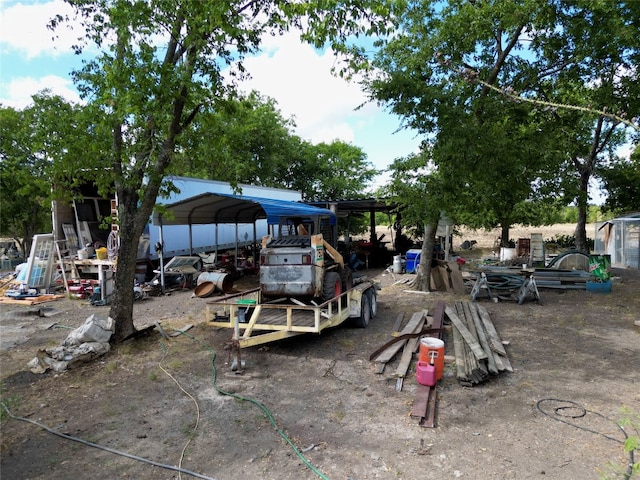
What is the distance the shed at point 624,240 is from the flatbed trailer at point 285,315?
613 inches

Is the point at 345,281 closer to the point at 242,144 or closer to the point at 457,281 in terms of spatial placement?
the point at 242,144

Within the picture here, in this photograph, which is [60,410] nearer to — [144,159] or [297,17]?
[144,159]

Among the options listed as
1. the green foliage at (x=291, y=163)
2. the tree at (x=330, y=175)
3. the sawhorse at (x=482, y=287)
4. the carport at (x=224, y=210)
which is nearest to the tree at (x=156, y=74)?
the carport at (x=224, y=210)

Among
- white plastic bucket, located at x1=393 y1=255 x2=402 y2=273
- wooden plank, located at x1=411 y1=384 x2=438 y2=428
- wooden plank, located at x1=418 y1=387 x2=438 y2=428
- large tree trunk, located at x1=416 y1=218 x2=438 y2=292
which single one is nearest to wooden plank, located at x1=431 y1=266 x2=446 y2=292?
large tree trunk, located at x1=416 y1=218 x2=438 y2=292

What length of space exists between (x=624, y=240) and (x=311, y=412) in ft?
67.5

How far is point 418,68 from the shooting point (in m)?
11.1

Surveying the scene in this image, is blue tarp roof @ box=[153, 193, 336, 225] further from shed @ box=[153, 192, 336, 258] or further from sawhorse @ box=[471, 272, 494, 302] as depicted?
sawhorse @ box=[471, 272, 494, 302]

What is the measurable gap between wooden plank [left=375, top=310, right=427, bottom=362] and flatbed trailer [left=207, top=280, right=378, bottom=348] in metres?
0.93

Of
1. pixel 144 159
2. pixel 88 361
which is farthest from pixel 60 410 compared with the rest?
pixel 144 159

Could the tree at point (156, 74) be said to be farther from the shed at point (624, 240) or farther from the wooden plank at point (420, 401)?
the shed at point (624, 240)

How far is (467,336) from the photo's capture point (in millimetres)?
6801

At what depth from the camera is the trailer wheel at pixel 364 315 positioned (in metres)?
8.23

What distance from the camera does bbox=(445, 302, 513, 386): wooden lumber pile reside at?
18.1 ft

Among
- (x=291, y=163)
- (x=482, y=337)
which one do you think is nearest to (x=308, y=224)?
(x=482, y=337)
